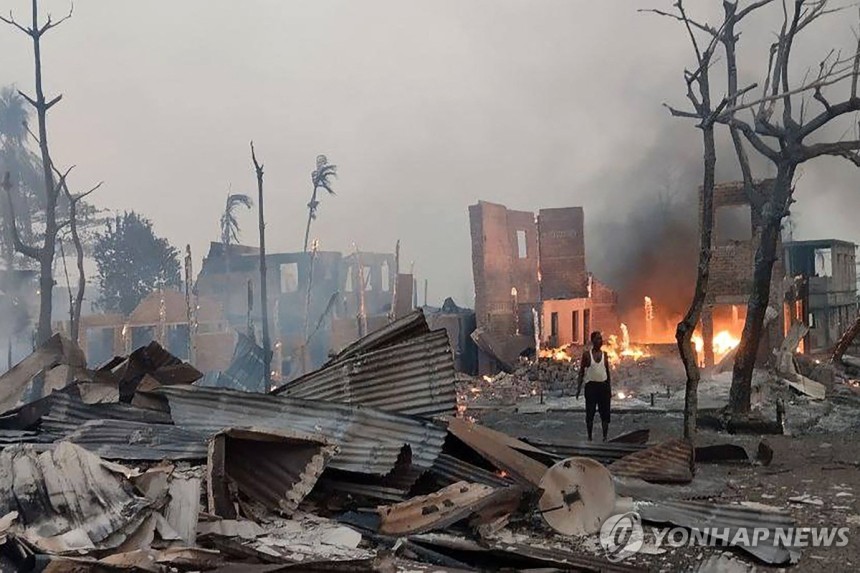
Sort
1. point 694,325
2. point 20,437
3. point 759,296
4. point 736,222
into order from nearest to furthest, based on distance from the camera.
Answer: point 20,437 < point 694,325 < point 759,296 < point 736,222

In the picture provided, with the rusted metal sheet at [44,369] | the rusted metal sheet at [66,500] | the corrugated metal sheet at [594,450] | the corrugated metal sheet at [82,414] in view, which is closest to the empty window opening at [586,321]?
the corrugated metal sheet at [594,450]

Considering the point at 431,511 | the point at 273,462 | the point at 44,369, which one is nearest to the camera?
the point at 431,511

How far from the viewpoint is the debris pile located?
4637mm

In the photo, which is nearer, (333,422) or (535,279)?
(333,422)

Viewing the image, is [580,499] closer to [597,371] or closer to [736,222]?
[597,371]

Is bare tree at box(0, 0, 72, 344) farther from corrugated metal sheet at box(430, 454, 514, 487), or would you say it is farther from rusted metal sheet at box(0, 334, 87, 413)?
corrugated metal sheet at box(430, 454, 514, 487)

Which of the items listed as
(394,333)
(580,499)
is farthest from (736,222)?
(580,499)

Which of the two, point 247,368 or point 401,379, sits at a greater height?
point 401,379

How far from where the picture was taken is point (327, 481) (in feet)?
20.1

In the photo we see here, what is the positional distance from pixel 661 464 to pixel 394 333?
3151 millimetres

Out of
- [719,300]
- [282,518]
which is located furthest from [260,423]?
[719,300]

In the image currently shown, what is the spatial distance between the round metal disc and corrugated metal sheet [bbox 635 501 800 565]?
0.42 meters

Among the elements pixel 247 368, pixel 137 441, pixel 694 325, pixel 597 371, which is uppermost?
pixel 694 325

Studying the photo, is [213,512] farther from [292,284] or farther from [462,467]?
[292,284]
